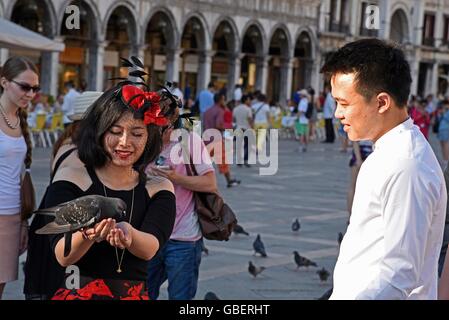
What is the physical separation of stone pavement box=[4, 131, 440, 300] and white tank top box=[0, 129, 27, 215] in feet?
6.89

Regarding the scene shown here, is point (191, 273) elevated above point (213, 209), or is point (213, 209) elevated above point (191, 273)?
point (213, 209)

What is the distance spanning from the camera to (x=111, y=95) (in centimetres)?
304

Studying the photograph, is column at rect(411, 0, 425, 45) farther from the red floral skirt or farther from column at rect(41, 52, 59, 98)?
the red floral skirt

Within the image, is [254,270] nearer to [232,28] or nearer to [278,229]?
[278,229]

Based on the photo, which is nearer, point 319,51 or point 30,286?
point 30,286

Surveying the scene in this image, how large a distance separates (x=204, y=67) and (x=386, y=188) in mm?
29722

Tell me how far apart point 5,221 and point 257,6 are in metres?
29.6

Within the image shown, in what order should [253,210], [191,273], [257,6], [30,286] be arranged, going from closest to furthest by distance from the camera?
[30,286] → [191,273] → [253,210] → [257,6]

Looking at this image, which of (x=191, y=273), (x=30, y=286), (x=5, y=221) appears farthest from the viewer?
(x=191, y=273)

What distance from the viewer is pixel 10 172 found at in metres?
4.29

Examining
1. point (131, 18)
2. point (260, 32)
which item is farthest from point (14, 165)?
point (260, 32)

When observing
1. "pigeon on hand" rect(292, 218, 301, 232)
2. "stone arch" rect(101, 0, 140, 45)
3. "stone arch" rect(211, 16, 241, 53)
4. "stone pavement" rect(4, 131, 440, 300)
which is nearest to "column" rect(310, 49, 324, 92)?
"stone arch" rect(211, 16, 241, 53)
